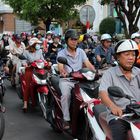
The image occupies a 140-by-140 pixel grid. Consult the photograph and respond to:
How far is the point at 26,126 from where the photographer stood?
7.29m

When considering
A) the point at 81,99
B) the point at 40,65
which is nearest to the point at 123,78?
the point at 81,99

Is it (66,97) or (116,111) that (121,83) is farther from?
(66,97)

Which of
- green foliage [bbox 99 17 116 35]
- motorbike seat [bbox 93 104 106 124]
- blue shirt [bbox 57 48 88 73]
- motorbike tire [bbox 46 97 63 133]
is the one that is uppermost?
green foliage [bbox 99 17 116 35]

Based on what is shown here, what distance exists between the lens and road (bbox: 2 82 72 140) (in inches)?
257

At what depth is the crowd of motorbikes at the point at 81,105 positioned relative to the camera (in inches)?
141

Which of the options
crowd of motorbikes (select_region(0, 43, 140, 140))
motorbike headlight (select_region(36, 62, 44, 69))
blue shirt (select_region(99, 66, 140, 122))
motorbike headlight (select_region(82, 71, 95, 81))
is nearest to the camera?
crowd of motorbikes (select_region(0, 43, 140, 140))

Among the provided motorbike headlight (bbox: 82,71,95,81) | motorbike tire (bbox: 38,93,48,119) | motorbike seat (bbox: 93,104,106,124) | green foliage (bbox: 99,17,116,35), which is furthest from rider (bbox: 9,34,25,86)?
green foliage (bbox: 99,17,116,35)

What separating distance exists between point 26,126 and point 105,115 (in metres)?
3.44

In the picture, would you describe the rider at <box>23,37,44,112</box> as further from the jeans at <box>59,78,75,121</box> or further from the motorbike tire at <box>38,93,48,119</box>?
the jeans at <box>59,78,75,121</box>

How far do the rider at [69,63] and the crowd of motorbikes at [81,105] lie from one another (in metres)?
0.09

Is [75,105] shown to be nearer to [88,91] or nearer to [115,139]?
[88,91]

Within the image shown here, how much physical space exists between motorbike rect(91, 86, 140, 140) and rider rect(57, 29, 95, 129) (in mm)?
1125

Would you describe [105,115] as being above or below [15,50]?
below

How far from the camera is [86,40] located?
14.1 m
